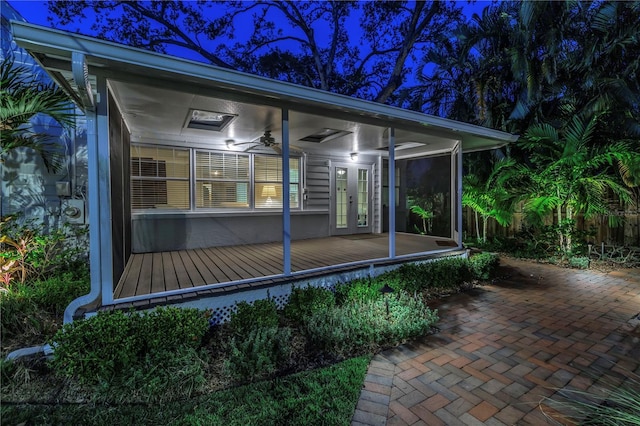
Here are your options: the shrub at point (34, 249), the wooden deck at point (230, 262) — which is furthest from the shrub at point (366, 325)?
the shrub at point (34, 249)

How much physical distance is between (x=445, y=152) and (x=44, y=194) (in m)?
7.83

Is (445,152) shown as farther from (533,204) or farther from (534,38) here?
(534,38)

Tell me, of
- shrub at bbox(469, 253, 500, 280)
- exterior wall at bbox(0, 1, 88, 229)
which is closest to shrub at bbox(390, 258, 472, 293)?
shrub at bbox(469, 253, 500, 280)

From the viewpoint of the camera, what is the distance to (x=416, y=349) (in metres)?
3.08

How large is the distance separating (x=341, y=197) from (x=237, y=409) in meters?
6.43

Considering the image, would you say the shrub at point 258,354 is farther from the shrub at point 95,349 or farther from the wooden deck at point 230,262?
the wooden deck at point 230,262

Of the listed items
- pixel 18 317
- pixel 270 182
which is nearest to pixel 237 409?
pixel 18 317

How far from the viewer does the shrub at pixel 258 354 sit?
8.45ft

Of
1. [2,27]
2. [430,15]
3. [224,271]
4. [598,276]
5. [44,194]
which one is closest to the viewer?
[224,271]

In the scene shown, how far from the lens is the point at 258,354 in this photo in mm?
2643

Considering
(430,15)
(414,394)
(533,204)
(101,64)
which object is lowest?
(414,394)

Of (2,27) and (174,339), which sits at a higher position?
(2,27)

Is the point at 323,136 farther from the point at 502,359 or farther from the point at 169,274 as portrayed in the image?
the point at 502,359

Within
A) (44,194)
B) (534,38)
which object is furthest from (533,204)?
(44,194)
